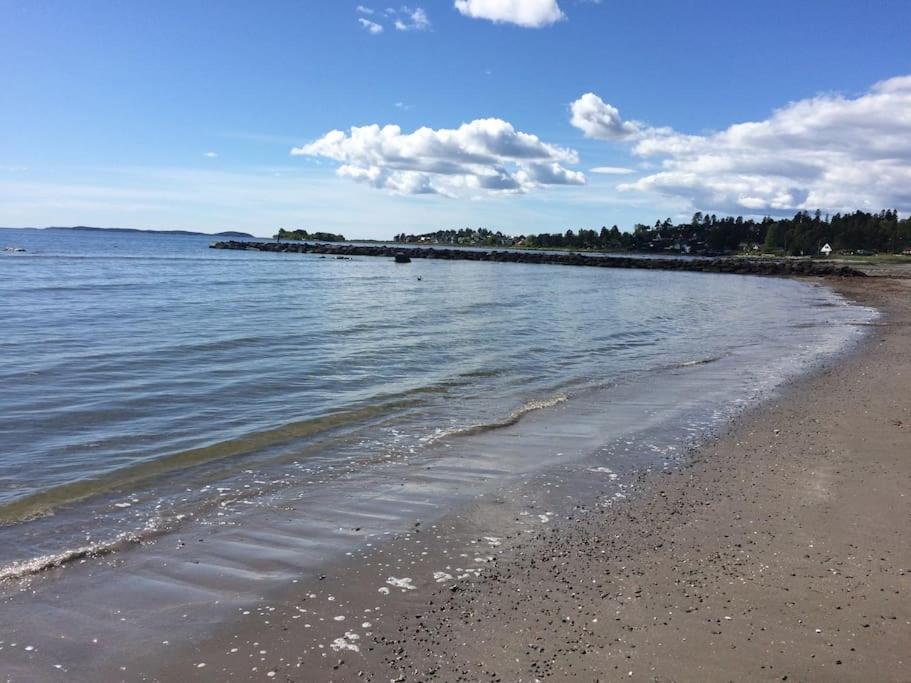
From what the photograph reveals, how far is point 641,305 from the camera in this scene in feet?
131

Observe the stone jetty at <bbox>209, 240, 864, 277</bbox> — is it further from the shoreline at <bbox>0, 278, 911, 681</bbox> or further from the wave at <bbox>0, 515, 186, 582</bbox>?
the wave at <bbox>0, 515, 186, 582</bbox>

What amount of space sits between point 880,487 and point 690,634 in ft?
14.8

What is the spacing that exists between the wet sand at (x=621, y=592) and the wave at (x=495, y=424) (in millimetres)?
2658

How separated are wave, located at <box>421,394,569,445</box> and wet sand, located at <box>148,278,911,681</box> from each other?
8.72ft

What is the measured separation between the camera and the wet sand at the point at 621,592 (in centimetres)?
419

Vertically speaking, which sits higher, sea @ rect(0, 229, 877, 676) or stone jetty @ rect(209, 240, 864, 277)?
stone jetty @ rect(209, 240, 864, 277)

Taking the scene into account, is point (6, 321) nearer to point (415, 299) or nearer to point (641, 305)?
point (415, 299)

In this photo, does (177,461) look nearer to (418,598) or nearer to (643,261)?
(418,598)

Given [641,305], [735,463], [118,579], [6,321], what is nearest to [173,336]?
[6,321]

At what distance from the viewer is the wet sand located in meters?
4.19

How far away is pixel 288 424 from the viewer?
36.0 feet

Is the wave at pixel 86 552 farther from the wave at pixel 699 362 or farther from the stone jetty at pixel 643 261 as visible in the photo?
the stone jetty at pixel 643 261

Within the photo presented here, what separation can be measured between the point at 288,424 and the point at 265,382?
368 cm

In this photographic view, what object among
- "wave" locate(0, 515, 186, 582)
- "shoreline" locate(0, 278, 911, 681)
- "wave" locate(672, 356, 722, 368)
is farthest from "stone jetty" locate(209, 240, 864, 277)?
"wave" locate(0, 515, 186, 582)
